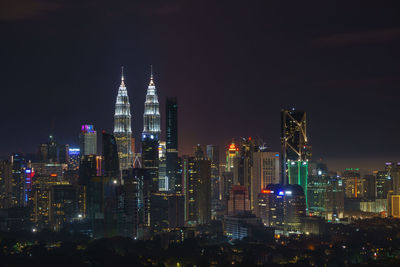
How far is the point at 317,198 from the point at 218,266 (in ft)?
63.2

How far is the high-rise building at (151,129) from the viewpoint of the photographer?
37.2 meters

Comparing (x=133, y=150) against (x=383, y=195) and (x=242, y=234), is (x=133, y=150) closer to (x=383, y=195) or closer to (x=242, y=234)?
(x=242, y=234)


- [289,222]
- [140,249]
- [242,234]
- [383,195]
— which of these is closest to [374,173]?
[383,195]

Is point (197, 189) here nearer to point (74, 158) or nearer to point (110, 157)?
point (110, 157)

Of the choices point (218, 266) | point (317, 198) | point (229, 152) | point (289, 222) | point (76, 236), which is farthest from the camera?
point (229, 152)

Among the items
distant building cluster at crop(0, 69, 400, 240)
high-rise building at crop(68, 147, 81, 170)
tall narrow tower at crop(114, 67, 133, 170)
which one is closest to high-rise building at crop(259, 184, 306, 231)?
distant building cluster at crop(0, 69, 400, 240)

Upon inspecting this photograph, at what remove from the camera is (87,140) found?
1550 inches

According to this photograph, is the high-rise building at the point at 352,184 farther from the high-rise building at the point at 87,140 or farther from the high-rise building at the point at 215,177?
the high-rise building at the point at 87,140

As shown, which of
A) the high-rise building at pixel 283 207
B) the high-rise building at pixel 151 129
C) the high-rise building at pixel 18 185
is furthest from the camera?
the high-rise building at pixel 151 129

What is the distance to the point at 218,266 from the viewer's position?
78.7ft

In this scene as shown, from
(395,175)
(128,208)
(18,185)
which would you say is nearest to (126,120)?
(18,185)

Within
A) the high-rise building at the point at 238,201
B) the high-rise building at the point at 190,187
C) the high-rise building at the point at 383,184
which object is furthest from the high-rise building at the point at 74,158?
the high-rise building at the point at 383,184

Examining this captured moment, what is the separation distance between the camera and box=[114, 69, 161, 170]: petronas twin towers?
125ft

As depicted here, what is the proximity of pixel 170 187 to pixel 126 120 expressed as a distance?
166 inches
